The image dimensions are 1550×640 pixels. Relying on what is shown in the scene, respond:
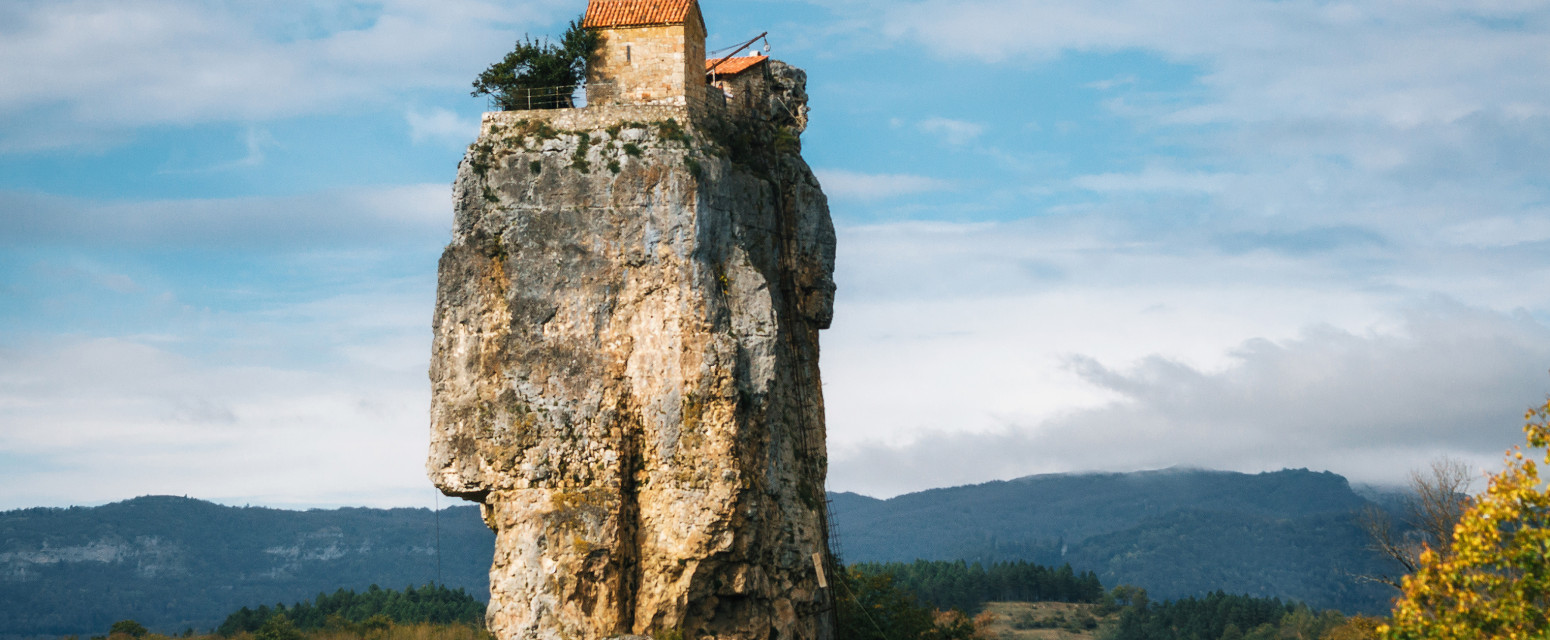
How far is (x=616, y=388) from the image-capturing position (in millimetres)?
40000

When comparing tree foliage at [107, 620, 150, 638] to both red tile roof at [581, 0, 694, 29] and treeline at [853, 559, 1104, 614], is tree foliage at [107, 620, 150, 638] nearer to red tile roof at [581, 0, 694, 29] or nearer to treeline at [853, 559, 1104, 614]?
red tile roof at [581, 0, 694, 29]

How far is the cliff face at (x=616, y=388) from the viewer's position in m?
39.1

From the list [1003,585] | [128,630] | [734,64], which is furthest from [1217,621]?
[734,64]

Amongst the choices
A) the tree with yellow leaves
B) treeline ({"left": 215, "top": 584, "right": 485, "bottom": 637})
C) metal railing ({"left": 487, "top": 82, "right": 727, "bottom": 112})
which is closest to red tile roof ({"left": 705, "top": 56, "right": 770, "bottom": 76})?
metal railing ({"left": 487, "top": 82, "right": 727, "bottom": 112})

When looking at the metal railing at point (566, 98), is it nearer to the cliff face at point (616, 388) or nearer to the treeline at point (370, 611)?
the cliff face at point (616, 388)

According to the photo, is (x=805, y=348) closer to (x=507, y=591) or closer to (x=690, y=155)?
(x=690, y=155)

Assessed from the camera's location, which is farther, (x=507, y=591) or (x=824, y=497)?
(x=824, y=497)

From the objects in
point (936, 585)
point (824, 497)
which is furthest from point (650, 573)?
point (936, 585)

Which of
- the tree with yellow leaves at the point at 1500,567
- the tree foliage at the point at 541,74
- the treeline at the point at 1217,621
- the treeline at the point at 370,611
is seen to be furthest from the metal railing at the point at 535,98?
the treeline at the point at 1217,621

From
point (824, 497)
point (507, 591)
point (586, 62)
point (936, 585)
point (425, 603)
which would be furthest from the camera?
point (936, 585)

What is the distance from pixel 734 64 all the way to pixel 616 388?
1394cm

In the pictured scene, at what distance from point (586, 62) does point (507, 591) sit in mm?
15070

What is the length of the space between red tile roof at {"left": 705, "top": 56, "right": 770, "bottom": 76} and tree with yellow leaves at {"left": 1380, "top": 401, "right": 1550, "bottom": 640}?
94.0 ft

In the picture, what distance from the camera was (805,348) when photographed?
47438 mm
